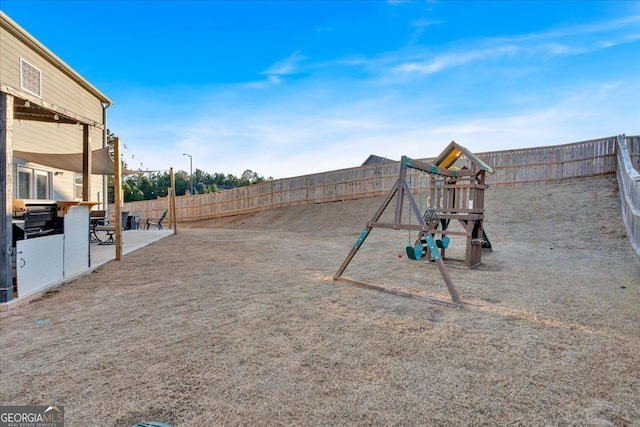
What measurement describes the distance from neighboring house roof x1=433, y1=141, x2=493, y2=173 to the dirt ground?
7.38 ft

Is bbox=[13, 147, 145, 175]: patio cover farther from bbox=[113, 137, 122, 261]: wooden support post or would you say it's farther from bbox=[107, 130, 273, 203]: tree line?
bbox=[107, 130, 273, 203]: tree line

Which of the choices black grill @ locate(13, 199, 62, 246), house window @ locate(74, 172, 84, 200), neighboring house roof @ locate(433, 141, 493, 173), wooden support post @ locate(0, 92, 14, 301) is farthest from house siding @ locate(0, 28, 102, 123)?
neighboring house roof @ locate(433, 141, 493, 173)

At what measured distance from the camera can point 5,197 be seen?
139 inches

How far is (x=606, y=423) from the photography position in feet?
5.18

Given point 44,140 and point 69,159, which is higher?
point 44,140

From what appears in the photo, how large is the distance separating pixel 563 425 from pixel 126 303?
422 centimetres

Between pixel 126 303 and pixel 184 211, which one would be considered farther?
pixel 184 211

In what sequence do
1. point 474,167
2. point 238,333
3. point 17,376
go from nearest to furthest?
point 17,376 → point 238,333 → point 474,167

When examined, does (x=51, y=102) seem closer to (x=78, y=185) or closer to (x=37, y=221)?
(x=78, y=185)

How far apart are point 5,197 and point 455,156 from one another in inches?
299

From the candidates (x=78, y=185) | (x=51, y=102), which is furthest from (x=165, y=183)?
(x=51, y=102)

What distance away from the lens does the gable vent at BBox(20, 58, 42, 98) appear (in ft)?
26.7

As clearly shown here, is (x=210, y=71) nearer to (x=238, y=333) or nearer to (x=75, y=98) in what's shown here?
(x=75, y=98)

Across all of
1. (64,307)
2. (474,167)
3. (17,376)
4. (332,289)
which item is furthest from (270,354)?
(474,167)
